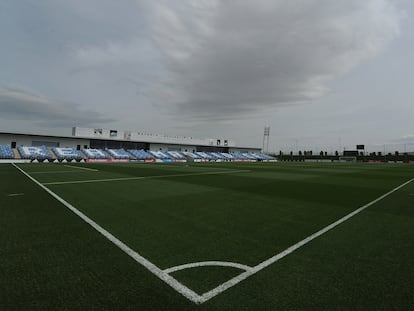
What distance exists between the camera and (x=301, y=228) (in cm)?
537

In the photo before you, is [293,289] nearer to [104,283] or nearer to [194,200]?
[104,283]

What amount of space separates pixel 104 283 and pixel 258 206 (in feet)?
18.2

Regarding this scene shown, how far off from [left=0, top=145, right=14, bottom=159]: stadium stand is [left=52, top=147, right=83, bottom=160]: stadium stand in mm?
7728

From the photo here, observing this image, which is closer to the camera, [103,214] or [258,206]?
[103,214]

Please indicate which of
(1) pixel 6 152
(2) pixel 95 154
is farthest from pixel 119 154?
(1) pixel 6 152

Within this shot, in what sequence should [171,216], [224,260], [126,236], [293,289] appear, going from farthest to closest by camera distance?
[171,216]
[126,236]
[224,260]
[293,289]

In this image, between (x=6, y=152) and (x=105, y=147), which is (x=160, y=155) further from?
(x=6, y=152)

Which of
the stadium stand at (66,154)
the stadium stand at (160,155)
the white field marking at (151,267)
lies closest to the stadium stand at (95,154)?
the stadium stand at (66,154)

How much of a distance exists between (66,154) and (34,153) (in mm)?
5829

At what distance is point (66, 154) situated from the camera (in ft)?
171

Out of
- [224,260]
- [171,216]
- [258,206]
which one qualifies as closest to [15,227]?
[171,216]

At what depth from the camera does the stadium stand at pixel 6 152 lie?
4367cm

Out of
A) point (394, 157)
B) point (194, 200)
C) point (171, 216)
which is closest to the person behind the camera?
point (171, 216)

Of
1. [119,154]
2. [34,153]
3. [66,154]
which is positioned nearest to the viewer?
[34,153]
